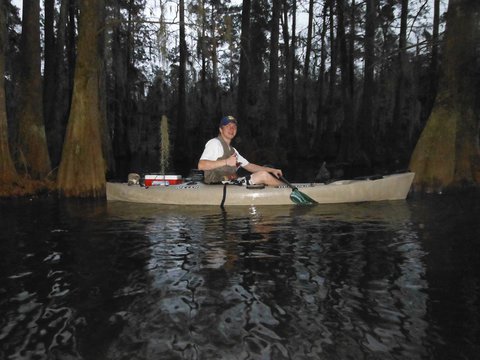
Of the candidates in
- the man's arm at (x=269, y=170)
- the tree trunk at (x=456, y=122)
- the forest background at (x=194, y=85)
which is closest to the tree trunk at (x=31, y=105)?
the forest background at (x=194, y=85)

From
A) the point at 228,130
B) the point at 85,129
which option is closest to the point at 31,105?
the point at 85,129

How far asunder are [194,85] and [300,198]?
93.9 ft

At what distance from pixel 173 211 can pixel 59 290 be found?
12.7 ft

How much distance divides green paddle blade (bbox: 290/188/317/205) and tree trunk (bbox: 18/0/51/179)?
5688 millimetres

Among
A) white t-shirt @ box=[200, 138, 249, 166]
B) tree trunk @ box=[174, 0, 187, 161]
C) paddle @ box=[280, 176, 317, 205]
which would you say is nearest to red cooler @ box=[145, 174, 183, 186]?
white t-shirt @ box=[200, 138, 249, 166]

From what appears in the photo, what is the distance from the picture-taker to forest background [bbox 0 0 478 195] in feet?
29.1

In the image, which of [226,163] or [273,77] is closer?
[226,163]

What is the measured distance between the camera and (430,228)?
221 inches

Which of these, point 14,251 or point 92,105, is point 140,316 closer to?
point 14,251

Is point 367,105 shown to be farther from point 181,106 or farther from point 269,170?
point 269,170

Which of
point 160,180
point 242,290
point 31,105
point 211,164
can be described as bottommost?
point 242,290

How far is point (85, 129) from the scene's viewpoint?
8.69 meters

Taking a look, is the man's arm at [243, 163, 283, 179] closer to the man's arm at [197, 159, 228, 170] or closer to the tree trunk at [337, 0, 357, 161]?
the man's arm at [197, 159, 228, 170]

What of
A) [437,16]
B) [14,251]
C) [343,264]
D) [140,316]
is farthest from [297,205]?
[437,16]
